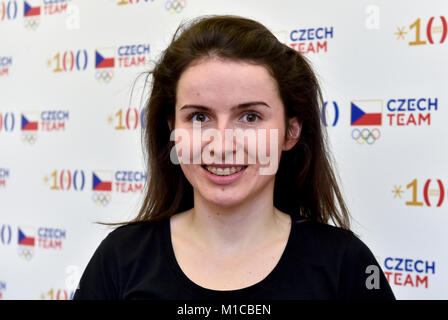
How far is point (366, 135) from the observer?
1596 millimetres

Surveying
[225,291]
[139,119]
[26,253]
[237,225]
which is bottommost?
[26,253]

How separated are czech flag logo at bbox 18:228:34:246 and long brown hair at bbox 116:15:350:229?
4.69 feet

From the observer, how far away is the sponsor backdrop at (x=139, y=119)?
152 centimetres

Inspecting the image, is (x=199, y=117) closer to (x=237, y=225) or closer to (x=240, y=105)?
(x=240, y=105)

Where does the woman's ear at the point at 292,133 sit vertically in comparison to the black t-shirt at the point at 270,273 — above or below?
above

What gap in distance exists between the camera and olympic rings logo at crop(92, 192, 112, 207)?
2.09 m

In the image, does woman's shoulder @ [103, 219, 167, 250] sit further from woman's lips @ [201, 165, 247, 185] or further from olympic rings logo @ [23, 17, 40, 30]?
olympic rings logo @ [23, 17, 40, 30]

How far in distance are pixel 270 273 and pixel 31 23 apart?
6.34 feet

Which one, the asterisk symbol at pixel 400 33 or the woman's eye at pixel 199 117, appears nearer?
the woman's eye at pixel 199 117

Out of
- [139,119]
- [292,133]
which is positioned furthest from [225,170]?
[139,119]

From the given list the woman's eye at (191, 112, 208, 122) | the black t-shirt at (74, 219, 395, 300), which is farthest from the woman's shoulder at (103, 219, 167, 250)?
the woman's eye at (191, 112, 208, 122)

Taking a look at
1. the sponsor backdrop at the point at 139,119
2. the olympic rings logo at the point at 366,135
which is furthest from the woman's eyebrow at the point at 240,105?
the olympic rings logo at the point at 366,135

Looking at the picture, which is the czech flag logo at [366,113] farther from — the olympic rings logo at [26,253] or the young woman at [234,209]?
the olympic rings logo at [26,253]

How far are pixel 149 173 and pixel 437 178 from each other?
0.97 metres
